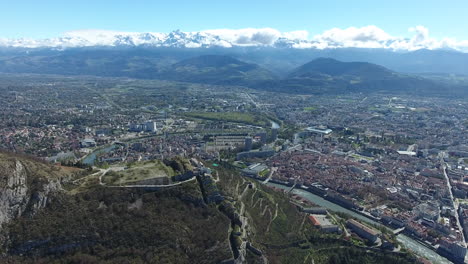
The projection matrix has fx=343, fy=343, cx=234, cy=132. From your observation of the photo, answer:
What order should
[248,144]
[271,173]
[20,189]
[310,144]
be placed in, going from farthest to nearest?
[310,144] < [248,144] < [271,173] < [20,189]

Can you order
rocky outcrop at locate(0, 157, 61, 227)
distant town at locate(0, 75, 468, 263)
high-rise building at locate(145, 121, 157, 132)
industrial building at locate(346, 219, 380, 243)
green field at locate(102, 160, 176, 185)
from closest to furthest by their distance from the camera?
rocky outcrop at locate(0, 157, 61, 227)
green field at locate(102, 160, 176, 185)
industrial building at locate(346, 219, 380, 243)
distant town at locate(0, 75, 468, 263)
high-rise building at locate(145, 121, 157, 132)

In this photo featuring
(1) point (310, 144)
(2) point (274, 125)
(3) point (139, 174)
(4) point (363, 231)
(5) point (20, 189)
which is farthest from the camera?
(2) point (274, 125)

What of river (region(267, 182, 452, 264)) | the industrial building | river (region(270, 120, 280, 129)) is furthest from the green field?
river (region(270, 120, 280, 129))

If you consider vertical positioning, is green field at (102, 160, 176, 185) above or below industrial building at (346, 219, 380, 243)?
above

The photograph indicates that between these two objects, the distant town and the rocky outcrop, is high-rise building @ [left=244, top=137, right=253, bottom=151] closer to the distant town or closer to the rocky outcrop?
the distant town

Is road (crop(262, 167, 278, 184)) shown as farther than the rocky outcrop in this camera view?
Yes

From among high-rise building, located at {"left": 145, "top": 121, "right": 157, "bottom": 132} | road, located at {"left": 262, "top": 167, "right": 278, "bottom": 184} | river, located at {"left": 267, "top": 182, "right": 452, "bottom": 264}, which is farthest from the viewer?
high-rise building, located at {"left": 145, "top": 121, "right": 157, "bottom": 132}

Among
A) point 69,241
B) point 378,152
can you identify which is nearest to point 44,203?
point 69,241

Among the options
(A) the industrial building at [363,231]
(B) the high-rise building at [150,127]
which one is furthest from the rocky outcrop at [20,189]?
(B) the high-rise building at [150,127]

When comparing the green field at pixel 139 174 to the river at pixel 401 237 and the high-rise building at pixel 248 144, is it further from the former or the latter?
the high-rise building at pixel 248 144

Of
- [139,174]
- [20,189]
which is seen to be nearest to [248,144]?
[139,174]

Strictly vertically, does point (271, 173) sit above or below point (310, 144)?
above

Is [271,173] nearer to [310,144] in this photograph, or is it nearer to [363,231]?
[310,144]
